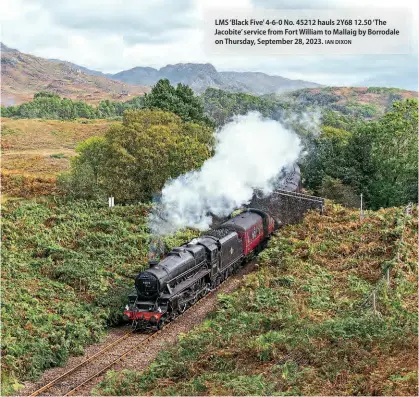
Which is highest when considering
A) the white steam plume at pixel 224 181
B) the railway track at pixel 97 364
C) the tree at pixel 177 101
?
the tree at pixel 177 101

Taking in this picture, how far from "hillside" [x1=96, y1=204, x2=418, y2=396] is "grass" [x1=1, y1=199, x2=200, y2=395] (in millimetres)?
3552

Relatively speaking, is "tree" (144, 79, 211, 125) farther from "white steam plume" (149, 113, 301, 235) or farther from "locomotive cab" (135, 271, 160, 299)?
"locomotive cab" (135, 271, 160, 299)

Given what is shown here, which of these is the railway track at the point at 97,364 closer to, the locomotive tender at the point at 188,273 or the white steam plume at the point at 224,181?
the locomotive tender at the point at 188,273

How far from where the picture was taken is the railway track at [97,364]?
54.1 ft

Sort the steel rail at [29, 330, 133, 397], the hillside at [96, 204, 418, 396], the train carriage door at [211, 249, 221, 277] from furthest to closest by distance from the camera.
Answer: the train carriage door at [211, 249, 221, 277] < the steel rail at [29, 330, 133, 397] < the hillside at [96, 204, 418, 396]

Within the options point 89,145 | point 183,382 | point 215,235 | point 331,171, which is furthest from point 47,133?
point 183,382

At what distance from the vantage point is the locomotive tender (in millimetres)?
21281

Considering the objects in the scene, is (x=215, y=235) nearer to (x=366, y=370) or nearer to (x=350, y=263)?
(x=350, y=263)

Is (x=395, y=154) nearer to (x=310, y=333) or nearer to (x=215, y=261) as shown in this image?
(x=215, y=261)

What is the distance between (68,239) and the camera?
28922 mm

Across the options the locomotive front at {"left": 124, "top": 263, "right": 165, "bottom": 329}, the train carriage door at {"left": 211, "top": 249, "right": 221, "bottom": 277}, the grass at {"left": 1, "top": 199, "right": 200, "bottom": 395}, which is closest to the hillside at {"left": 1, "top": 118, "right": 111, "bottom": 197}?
the grass at {"left": 1, "top": 199, "right": 200, "bottom": 395}

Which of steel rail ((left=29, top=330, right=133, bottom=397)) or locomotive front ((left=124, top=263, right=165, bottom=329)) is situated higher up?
locomotive front ((left=124, top=263, right=165, bottom=329))

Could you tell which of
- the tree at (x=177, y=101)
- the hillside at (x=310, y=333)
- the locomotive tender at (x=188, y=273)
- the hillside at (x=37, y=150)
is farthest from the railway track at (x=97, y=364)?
the tree at (x=177, y=101)

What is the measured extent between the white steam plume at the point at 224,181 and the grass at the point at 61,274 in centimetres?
171
